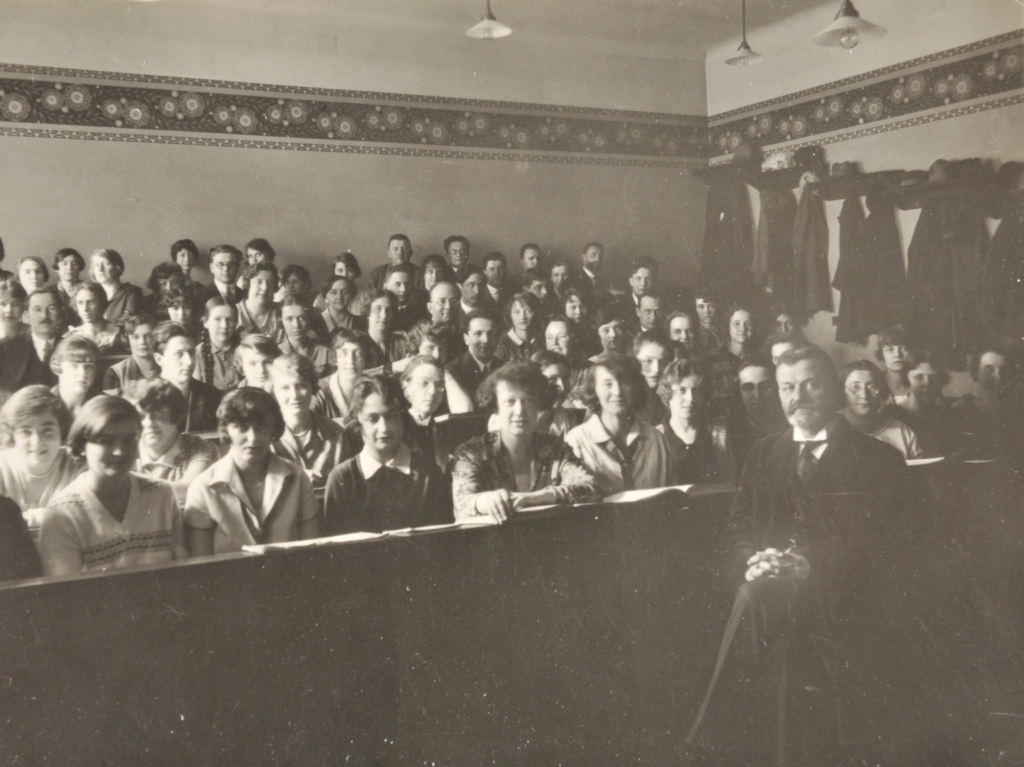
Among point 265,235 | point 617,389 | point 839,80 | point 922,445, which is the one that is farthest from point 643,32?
point 922,445

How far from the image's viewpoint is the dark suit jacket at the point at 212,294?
1.70 m

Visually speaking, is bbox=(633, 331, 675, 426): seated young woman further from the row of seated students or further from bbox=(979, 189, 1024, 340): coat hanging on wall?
bbox=(979, 189, 1024, 340): coat hanging on wall

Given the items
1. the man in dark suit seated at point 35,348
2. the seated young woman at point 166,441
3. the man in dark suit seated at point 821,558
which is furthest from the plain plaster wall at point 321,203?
the man in dark suit seated at point 821,558

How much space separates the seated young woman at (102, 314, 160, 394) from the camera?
169cm

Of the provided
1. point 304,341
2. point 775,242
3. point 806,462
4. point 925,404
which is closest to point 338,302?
point 304,341

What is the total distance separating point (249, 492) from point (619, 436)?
85cm

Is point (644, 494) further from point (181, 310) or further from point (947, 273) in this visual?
point (181, 310)

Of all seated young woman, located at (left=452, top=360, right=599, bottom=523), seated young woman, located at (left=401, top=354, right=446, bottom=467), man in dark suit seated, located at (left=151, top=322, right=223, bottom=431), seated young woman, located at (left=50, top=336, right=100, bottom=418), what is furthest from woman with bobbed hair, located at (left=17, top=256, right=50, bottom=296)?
seated young woman, located at (left=452, top=360, right=599, bottom=523)

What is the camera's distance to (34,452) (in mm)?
1556

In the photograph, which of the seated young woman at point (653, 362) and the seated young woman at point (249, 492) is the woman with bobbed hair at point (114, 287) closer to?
the seated young woman at point (249, 492)

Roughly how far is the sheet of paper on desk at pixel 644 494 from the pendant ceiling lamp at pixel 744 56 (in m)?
1.04

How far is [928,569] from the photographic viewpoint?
225 centimetres

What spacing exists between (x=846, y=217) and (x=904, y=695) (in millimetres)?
1217

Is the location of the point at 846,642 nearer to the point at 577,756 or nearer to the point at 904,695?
the point at 904,695
